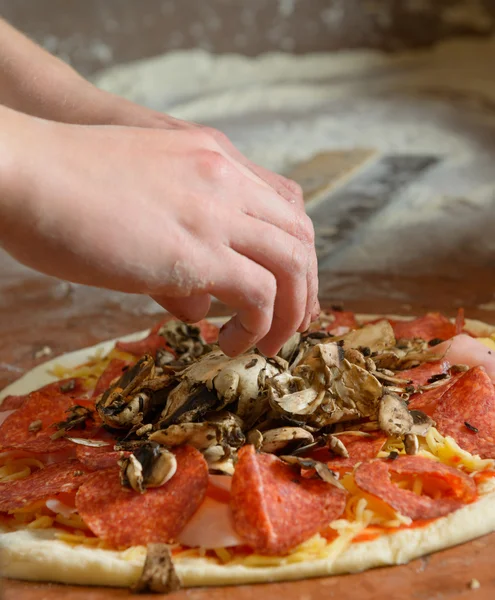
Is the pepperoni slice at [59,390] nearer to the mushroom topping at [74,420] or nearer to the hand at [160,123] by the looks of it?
the mushroom topping at [74,420]

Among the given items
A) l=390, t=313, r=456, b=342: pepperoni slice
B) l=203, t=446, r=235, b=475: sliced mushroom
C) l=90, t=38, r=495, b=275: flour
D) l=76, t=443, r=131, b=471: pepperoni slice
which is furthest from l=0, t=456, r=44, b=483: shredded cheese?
l=90, t=38, r=495, b=275: flour

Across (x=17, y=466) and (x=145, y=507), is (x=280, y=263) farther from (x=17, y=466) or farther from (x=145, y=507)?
(x=17, y=466)

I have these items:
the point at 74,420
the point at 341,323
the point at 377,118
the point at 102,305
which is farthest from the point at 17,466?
the point at 377,118

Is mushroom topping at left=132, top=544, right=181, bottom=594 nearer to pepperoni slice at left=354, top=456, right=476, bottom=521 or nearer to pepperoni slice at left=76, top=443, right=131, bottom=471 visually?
pepperoni slice at left=76, top=443, right=131, bottom=471

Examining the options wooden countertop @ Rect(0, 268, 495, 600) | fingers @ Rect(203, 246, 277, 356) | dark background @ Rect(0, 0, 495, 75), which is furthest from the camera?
dark background @ Rect(0, 0, 495, 75)

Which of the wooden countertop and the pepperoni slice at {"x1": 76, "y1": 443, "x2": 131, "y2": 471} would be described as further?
the wooden countertop
